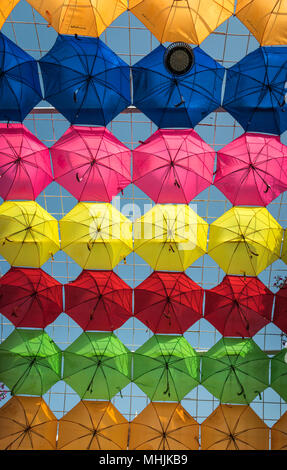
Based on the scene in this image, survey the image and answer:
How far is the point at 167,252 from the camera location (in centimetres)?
1775

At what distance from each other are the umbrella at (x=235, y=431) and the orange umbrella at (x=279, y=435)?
→ 0.76 ft

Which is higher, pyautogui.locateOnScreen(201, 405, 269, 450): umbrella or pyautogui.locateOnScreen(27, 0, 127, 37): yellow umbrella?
pyautogui.locateOnScreen(27, 0, 127, 37): yellow umbrella

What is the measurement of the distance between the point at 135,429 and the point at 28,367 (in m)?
5.08

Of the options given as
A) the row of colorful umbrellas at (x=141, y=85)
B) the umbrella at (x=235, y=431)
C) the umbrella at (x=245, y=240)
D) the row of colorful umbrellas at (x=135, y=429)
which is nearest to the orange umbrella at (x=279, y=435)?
the row of colorful umbrellas at (x=135, y=429)

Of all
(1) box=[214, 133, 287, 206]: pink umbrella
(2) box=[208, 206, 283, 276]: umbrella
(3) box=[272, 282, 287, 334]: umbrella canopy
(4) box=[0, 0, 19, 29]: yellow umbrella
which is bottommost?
(3) box=[272, 282, 287, 334]: umbrella canopy

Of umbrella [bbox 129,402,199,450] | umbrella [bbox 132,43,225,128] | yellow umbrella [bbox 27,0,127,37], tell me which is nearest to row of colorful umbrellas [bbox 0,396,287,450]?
umbrella [bbox 129,402,199,450]

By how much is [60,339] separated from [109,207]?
8.22 meters

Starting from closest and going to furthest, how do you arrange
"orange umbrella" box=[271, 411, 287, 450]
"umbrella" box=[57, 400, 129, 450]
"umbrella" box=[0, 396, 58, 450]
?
"orange umbrella" box=[271, 411, 287, 450] → "umbrella" box=[0, 396, 58, 450] → "umbrella" box=[57, 400, 129, 450]

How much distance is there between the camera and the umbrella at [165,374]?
59.5ft

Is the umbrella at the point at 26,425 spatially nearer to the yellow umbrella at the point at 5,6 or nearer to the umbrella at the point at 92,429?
the umbrella at the point at 92,429

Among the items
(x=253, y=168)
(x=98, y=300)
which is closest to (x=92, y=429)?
(x=98, y=300)

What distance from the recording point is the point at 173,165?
16.6m

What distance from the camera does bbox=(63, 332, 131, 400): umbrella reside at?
18141 mm

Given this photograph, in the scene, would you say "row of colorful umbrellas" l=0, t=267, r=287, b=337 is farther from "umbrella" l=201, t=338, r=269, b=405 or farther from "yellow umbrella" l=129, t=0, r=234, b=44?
"yellow umbrella" l=129, t=0, r=234, b=44
